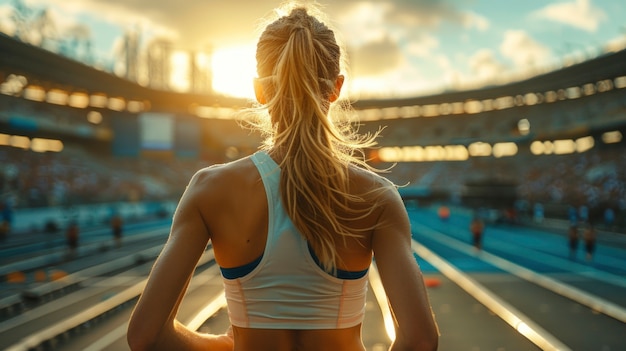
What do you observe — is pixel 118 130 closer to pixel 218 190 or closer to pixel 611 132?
pixel 611 132

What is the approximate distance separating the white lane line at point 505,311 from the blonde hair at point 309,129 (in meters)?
8.47

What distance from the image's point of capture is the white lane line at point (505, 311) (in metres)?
8.99

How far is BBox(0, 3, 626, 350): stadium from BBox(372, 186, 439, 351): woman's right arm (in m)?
0.78

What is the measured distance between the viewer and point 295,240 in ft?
4.66

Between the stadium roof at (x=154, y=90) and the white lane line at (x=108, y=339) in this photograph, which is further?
the stadium roof at (x=154, y=90)

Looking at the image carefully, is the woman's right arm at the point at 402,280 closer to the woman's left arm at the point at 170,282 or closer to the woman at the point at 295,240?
the woman at the point at 295,240

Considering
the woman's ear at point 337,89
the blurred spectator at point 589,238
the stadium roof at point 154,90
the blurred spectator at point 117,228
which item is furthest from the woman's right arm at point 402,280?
the stadium roof at point 154,90

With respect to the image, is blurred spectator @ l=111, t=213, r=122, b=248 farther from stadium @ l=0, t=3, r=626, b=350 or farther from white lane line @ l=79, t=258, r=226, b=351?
white lane line @ l=79, t=258, r=226, b=351

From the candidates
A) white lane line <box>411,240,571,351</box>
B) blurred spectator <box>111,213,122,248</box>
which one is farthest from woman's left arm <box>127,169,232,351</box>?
blurred spectator <box>111,213,122,248</box>

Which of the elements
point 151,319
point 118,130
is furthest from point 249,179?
point 118,130

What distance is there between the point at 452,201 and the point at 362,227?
6111 cm

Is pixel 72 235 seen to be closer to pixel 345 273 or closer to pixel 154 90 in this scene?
pixel 345 273

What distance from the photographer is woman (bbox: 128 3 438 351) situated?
142 cm

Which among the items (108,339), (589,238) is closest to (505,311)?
(108,339)
